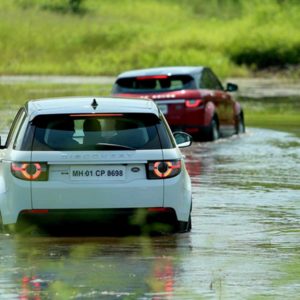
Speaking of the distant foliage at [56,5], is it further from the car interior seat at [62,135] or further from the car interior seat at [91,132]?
the car interior seat at [62,135]

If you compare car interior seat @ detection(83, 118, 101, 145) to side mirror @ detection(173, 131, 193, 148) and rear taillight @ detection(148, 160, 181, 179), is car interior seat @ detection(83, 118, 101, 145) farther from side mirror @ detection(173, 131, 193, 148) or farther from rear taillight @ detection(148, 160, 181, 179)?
side mirror @ detection(173, 131, 193, 148)

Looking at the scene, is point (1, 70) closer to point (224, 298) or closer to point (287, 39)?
point (287, 39)

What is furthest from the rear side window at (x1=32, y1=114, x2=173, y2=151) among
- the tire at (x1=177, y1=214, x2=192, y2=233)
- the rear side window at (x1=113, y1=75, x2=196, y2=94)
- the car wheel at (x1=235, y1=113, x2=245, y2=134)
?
the car wheel at (x1=235, y1=113, x2=245, y2=134)


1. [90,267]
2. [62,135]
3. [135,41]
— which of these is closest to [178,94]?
[62,135]

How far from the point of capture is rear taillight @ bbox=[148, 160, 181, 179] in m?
12.1

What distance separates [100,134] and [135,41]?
68014mm

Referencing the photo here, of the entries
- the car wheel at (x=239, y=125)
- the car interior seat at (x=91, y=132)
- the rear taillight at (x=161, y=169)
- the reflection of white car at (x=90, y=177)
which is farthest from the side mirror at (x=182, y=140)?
the car wheel at (x=239, y=125)

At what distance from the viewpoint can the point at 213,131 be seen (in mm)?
26906

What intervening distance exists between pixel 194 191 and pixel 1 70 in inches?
1953

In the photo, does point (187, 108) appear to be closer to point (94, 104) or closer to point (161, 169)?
point (94, 104)

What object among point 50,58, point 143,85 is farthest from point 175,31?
point 143,85

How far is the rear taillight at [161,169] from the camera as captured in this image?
1211 centimetres

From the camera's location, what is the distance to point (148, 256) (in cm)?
1141

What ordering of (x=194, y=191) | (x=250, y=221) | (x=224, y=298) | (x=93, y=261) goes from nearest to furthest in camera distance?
(x=224, y=298), (x=93, y=261), (x=250, y=221), (x=194, y=191)
